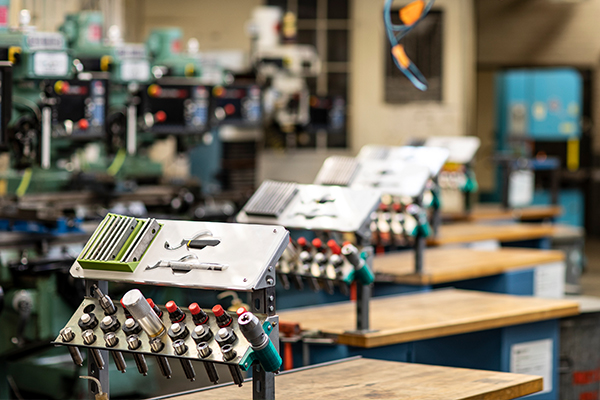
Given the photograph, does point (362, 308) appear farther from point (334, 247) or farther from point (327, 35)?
point (327, 35)

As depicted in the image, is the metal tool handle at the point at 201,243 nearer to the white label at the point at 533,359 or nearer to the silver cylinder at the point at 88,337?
the silver cylinder at the point at 88,337

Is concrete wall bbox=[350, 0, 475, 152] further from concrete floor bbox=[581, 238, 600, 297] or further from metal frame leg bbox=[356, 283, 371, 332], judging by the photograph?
metal frame leg bbox=[356, 283, 371, 332]

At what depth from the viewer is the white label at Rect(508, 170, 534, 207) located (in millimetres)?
8852

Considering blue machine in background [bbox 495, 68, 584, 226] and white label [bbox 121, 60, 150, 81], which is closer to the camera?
white label [bbox 121, 60, 150, 81]

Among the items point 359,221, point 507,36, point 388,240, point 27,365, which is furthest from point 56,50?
point 507,36

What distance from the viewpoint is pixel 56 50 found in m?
5.39

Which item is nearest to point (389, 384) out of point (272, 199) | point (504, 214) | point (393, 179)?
point (272, 199)

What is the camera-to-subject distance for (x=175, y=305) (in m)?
2.55

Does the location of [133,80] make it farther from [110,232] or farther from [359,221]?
[110,232]

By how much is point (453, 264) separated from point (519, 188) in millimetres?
3671

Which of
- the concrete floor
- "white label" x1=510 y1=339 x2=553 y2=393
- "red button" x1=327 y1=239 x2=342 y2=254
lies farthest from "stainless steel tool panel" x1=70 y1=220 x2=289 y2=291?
the concrete floor

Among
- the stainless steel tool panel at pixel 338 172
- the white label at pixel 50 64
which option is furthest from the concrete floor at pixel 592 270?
the white label at pixel 50 64

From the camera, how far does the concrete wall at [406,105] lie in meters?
12.8

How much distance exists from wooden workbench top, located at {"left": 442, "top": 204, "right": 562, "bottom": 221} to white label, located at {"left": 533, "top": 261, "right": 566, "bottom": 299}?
219 centimetres
